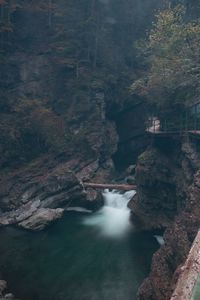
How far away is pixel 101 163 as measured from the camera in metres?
32.7

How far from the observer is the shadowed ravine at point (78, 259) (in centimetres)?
1501

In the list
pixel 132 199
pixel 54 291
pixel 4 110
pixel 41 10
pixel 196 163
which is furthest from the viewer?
pixel 41 10

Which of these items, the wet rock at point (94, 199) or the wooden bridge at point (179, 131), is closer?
the wooden bridge at point (179, 131)

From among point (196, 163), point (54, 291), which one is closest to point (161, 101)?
point (196, 163)

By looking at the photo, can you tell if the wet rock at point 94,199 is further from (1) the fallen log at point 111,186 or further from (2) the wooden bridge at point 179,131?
(2) the wooden bridge at point 179,131

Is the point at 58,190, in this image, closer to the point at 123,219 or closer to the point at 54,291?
the point at 123,219

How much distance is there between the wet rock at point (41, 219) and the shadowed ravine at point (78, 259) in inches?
20.0

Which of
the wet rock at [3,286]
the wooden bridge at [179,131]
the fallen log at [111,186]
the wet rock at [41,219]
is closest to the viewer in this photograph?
the wet rock at [3,286]

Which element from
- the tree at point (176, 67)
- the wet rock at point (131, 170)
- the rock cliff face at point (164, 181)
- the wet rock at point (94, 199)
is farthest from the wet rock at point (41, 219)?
the tree at point (176, 67)

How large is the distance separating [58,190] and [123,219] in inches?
262

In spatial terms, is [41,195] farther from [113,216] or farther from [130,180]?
[130,180]

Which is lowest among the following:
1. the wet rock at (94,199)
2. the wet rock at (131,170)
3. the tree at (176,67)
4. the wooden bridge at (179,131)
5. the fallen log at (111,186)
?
the wet rock at (94,199)

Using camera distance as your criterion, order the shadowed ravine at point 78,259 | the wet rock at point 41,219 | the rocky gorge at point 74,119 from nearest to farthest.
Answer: the shadowed ravine at point 78,259
the wet rock at point 41,219
the rocky gorge at point 74,119

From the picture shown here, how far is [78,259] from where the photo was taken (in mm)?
18266
